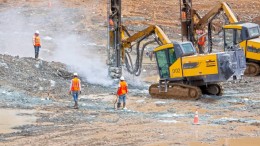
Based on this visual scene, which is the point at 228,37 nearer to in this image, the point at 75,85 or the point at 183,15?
the point at 183,15

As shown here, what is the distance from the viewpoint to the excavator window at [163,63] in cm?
2661

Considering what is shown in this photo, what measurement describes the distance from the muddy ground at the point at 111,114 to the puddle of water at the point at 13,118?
14 cm

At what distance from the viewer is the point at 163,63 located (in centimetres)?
2673

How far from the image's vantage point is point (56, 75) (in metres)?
29.2

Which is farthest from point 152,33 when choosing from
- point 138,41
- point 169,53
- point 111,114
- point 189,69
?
point 111,114

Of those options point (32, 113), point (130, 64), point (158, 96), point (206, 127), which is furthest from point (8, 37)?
point (206, 127)

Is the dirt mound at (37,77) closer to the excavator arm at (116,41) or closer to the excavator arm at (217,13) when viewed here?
the excavator arm at (116,41)

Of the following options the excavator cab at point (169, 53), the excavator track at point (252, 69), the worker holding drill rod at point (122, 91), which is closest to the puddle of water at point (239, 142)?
the worker holding drill rod at point (122, 91)

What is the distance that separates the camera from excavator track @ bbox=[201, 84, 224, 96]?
88.7 feet

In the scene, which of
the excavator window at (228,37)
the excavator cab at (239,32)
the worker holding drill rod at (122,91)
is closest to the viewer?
the worker holding drill rod at (122,91)

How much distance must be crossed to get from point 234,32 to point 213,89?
6217 millimetres

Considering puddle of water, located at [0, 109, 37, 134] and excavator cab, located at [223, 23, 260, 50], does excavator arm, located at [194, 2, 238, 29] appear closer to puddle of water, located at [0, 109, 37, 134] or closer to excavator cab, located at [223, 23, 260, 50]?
excavator cab, located at [223, 23, 260, 50]

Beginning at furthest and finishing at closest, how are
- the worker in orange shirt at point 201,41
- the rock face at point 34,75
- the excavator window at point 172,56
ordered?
1. the worker in orange shirt at point 201,41
2. the rock face at point 34,75
3. the excavator window at point 172,56

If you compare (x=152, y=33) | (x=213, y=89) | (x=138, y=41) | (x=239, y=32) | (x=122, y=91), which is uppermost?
(x=239, y=32)
